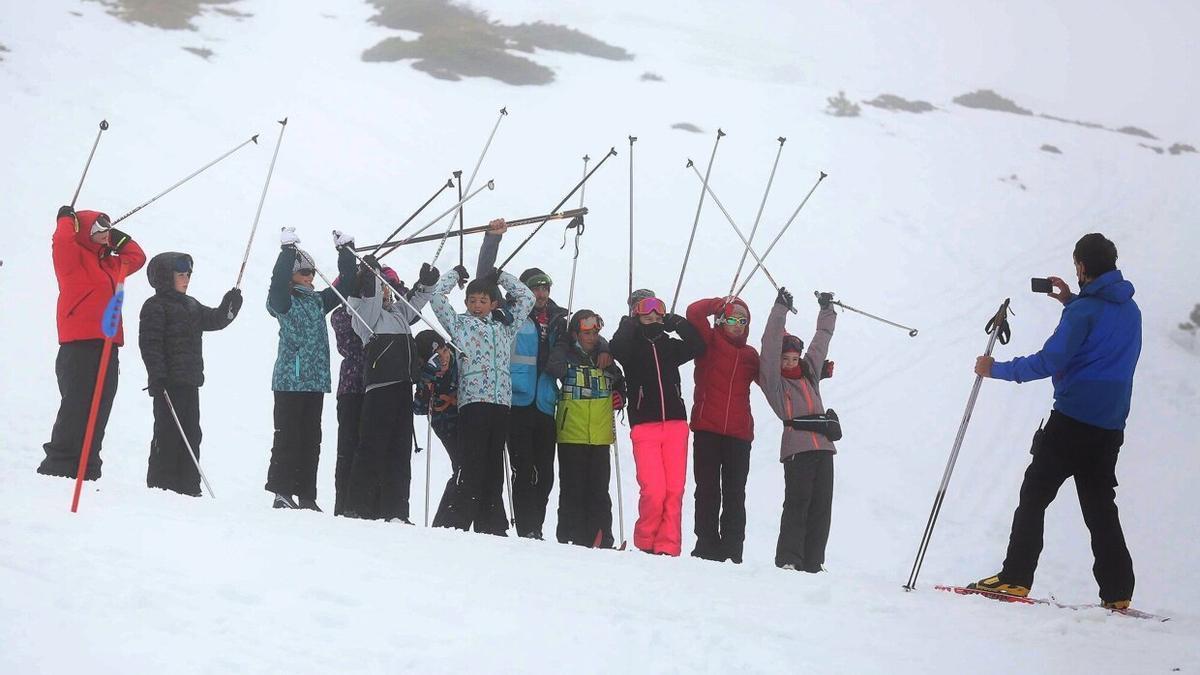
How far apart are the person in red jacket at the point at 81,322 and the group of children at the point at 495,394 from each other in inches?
0.5

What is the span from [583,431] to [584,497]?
0.32 meters

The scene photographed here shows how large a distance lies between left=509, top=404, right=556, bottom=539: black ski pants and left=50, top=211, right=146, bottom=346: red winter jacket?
1885 mm

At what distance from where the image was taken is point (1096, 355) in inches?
206

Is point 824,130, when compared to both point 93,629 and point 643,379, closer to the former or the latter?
point 643,379

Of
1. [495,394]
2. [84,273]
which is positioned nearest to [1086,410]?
[495,394]

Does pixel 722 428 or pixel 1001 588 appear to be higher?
pixel 722 428

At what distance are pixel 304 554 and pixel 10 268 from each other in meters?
8.56

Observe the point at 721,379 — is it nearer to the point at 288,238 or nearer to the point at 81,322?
the point at 288,238

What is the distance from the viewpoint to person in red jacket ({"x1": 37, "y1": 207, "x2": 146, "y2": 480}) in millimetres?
5941

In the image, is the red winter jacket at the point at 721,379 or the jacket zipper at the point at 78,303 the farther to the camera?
the red winter jacket at the point at 721,379

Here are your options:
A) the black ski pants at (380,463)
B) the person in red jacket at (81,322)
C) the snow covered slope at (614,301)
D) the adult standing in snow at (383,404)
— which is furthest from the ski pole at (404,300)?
the snow covered slope at (614,301)

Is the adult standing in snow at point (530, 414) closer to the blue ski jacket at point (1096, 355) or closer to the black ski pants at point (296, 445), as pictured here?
the black ski pants at point (296, 445)

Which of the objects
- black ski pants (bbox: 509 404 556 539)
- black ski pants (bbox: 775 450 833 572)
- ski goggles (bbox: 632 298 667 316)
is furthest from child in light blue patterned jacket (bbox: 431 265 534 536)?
black ski pants (bbox: 775 450 833 572)

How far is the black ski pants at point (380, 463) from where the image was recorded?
6316mm
